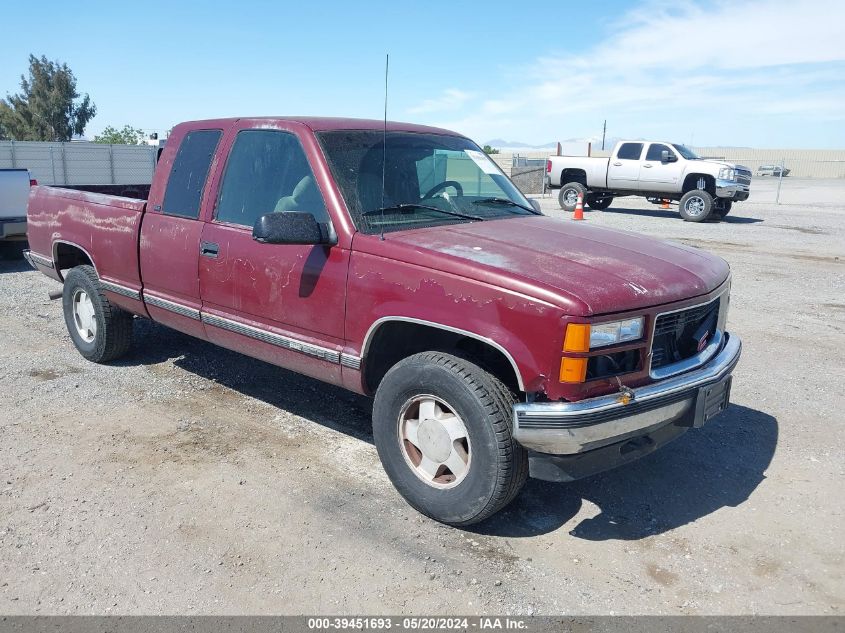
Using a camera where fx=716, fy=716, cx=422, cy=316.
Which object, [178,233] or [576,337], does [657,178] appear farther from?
[576,337]

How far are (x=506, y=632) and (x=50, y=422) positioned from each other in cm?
345

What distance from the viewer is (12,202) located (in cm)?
996

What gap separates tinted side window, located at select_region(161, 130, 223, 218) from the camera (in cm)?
477

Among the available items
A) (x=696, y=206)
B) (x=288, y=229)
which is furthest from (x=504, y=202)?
(x=696, y=206)

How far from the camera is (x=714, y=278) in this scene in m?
3.83

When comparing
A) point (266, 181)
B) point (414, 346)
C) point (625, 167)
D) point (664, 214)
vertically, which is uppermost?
point (625, 167)

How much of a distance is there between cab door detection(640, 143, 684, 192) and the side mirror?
1719cm

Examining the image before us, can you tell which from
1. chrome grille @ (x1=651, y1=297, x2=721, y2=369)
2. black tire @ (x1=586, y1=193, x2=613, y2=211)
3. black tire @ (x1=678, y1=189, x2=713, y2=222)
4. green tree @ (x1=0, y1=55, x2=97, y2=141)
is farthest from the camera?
green tree @ (x1=0, y1=55, x2=97, y2=141)

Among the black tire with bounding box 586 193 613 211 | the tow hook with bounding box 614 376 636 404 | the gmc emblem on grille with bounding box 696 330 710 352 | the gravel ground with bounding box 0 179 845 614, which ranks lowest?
the gravel ground with bounding box 0 179 845 614

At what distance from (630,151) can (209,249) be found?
699 inches

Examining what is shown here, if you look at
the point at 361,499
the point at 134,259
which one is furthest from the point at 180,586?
the point at 134,259

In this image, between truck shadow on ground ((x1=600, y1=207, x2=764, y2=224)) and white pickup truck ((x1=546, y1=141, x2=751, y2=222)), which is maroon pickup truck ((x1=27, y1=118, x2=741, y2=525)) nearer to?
white pickup truck ((x1=546, y1=141, x2=751, y2=222))

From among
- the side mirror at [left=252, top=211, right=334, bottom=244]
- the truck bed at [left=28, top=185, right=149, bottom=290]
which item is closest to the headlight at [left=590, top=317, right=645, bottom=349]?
the side mirror at [left=252, top=211, right=334, bottom=244]

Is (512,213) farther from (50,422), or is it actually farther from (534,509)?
(50,422)
